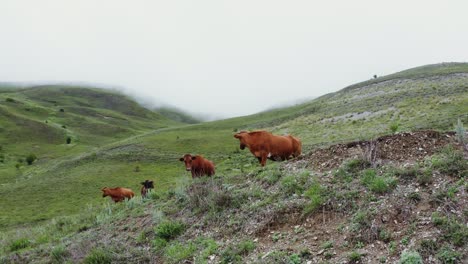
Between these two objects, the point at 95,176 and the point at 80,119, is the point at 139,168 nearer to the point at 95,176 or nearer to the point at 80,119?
the point at 95,176

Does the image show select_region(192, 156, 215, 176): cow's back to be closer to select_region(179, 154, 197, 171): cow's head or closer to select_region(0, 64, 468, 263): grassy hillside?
select_region(179, 154, 197, 171): cow's head

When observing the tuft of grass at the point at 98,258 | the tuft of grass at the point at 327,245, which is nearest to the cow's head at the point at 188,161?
the tuft of grass at the point at 98,258

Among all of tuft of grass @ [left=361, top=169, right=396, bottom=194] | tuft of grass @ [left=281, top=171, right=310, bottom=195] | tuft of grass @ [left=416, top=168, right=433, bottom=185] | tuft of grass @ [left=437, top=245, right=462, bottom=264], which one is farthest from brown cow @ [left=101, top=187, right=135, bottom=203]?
tuft of grass @ [left=437, top=245, right=462, bottom=264]

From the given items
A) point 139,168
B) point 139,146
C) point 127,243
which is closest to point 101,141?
point 139,146

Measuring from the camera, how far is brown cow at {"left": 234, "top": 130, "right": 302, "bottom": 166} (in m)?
15.7

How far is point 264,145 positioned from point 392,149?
6166mm

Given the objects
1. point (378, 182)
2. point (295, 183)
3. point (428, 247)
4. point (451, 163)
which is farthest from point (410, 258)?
point (295, 183)

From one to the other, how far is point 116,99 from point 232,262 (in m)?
177

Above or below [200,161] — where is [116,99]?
above

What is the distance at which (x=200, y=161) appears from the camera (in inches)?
694

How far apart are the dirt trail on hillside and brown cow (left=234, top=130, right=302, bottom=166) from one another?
4.17 m

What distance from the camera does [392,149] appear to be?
408 inches

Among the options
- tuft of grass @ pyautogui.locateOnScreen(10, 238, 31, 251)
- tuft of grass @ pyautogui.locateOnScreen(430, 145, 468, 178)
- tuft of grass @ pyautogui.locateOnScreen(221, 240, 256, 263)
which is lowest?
tuft of grass @ pyautogui.locateOnScreen(10, 238, 31, 251)

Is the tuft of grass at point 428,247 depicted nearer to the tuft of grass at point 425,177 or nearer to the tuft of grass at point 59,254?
the tuft of grass at point 425,177
